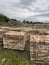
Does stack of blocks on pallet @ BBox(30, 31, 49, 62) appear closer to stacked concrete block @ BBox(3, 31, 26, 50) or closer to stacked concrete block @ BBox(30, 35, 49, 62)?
stacked concrete block @ BBox(30, 35, 49, 62)

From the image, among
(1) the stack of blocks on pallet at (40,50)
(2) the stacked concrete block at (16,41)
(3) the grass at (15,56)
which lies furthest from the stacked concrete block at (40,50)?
Result: (2) the stacked concrete block at (16,41)

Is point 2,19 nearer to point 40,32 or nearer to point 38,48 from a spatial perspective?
point 40,32

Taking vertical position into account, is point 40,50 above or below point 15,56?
above

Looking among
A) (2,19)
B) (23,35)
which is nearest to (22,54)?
(23,35)

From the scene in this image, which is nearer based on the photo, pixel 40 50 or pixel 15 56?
pixel 40 50

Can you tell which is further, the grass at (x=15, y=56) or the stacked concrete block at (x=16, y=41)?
the stacked concrete block at (x=16, y=41)

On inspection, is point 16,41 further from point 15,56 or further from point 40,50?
point 40,50

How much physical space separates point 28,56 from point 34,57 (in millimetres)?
387

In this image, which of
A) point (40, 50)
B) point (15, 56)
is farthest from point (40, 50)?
point (15, 56)

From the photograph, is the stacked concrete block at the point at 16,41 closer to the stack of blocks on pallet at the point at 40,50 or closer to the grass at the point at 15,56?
the grass at the point at 15,56

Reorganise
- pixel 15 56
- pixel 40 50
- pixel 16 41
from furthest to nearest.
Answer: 1. pixel 16 41
2. pixel 15 56
3. pixel 40 50

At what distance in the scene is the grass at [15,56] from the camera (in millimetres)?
4406

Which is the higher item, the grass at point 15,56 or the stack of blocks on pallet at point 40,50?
the stack of blocks on pallet at point 40,50

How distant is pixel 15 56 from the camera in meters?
4.75
